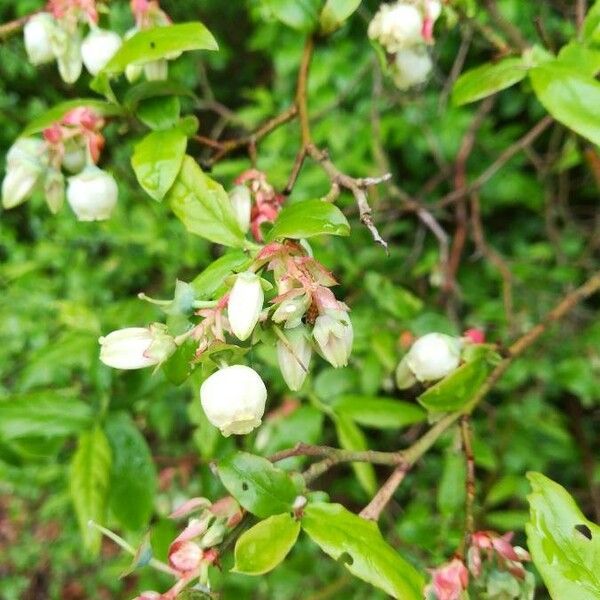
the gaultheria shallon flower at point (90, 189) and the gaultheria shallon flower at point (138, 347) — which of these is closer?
the gaultheria shallon flower at point (138, 347)

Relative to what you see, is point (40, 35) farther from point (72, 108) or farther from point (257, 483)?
point (257, 483)

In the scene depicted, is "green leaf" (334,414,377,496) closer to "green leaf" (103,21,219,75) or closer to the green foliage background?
the green foliage background

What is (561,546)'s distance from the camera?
617 millimetres

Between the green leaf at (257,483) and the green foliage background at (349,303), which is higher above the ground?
the green leaf at (257,483)

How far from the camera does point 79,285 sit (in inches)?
67.1

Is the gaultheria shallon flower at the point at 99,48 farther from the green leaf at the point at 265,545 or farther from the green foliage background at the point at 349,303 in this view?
the green leaf at the point at 265,545

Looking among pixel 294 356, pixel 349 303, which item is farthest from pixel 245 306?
pixel 349 303

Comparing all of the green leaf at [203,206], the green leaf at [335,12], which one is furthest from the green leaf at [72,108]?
the green leaf at [335,12]

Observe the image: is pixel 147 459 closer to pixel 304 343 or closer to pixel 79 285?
pixel 304 343

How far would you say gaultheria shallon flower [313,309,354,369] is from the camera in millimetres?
603

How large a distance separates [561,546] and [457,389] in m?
0.21

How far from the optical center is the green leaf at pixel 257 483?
65cm

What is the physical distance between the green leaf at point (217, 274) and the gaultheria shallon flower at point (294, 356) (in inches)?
3.0

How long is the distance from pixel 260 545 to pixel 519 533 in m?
1.14
